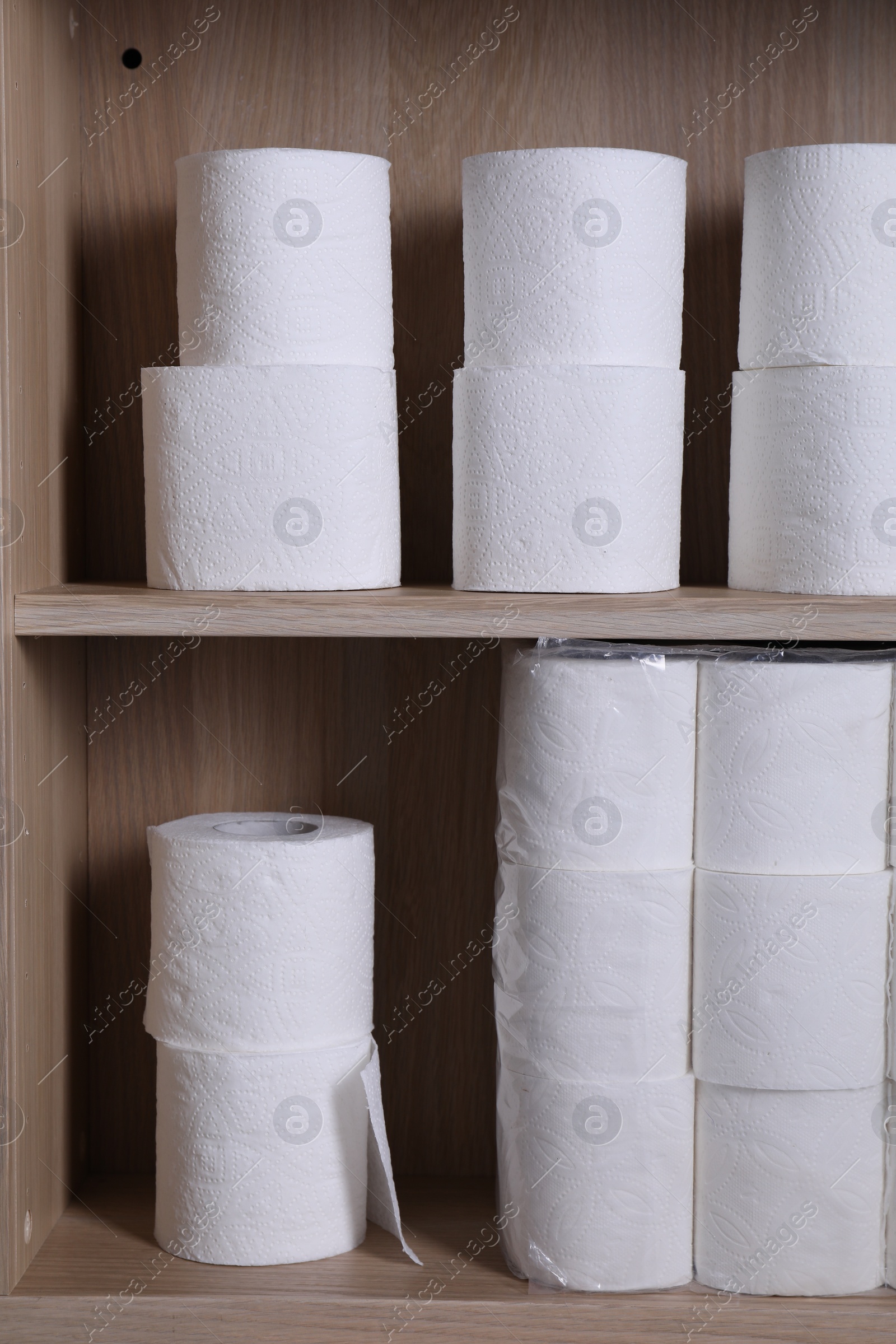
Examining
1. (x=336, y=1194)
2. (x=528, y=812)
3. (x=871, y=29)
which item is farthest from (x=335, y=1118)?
(x=871, y=29)

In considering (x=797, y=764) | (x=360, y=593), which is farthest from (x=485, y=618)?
(x=797, y=764)

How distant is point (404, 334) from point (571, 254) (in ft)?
0.62

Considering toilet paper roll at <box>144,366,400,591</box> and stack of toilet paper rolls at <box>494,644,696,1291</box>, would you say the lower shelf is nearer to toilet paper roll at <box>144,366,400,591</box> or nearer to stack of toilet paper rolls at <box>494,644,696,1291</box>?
stack of toilet paper rolls at <box>494,644,696,1291</box>

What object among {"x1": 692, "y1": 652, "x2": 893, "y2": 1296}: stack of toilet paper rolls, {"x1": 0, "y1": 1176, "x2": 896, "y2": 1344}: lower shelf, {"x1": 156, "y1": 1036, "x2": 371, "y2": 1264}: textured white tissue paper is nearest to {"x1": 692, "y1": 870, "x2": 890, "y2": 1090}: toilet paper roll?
{"x1": 692, "y1": 652, "x2": 893, "y2": 1296}: stack of toilet paper rolls

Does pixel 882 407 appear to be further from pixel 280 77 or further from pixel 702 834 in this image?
pixel 280 77

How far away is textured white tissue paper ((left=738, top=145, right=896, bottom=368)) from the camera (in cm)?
70

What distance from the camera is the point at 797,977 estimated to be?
0.71 meters

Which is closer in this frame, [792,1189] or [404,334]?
[792,1189]

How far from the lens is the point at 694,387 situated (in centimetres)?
87

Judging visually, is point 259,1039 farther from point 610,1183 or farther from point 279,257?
point 279,257

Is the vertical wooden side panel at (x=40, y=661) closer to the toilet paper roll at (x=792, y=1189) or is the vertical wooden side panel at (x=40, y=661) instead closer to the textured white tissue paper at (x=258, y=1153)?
the textured white tissue paper at (x=258, y=1153)

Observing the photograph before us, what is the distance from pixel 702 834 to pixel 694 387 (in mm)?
314

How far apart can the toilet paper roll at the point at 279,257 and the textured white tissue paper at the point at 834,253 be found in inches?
9.0

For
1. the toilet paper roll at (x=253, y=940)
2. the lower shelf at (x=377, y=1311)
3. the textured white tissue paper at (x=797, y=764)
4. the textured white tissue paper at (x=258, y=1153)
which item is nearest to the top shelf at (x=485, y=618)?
the textured white tissue paper at (x=797, y=764)
